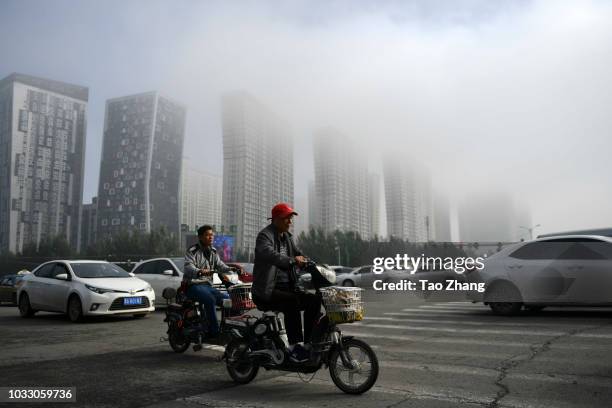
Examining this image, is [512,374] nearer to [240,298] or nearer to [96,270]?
[240,298]

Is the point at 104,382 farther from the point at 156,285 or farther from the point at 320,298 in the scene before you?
the point at 156,285

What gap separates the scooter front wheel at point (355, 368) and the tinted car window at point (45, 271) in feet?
32.3

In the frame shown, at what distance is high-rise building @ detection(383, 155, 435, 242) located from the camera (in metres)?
94.4

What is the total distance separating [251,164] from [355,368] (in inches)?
3267

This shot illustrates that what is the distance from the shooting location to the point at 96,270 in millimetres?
11766

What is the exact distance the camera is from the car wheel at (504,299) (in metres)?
10.4

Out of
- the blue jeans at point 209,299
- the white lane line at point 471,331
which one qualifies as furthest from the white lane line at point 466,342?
the blue jeans at point 209,299

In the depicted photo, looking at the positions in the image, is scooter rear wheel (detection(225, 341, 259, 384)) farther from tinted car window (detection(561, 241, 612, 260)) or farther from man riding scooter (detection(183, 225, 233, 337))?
tinted car window (detection(561, 241, 612, 260))

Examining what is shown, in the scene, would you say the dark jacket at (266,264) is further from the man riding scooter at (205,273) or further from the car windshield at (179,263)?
the car windshield at (179,263)

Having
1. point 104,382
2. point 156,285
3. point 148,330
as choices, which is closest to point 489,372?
point 104,382

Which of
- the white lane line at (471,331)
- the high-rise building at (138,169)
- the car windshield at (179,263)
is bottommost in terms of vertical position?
the white lane line at (471,331)

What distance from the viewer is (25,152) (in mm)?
99875

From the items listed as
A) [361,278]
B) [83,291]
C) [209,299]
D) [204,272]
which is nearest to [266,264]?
[209,299]

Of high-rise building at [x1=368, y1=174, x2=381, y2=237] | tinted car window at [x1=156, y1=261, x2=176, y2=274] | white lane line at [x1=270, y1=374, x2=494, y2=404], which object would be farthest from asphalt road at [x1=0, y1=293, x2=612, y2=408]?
high-rise building at [x1=368, y1=174, x2=381, y2=237]
